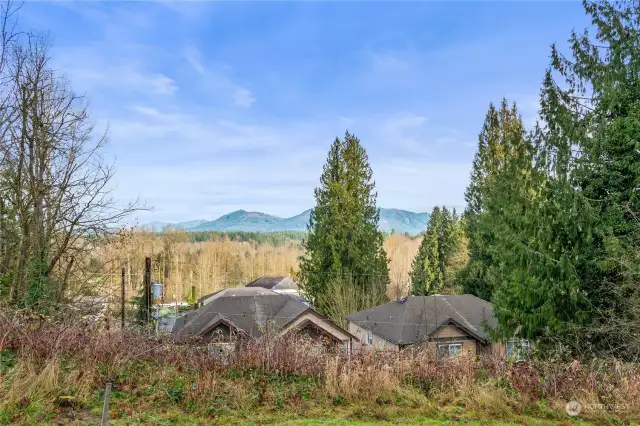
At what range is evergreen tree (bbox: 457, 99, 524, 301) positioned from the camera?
22.6 meters

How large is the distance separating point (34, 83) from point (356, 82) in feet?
29.8

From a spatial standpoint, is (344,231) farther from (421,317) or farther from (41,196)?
(41,196)

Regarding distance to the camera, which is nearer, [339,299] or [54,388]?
[54,388]

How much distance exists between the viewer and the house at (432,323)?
56.8ft

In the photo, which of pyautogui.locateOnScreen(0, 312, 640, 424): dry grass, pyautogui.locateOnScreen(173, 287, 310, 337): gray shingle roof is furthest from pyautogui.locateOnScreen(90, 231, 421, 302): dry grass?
pyautogui.locateOnScreen(0, 312, 640, 424): dry grass

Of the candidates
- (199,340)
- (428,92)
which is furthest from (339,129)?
(199,340)

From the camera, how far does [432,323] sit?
17.8 meters

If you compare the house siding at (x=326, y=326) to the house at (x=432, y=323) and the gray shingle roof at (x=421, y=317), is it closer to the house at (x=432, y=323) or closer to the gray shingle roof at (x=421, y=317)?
the house at (x=432, y=323)

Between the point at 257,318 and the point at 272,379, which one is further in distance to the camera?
the point at 257,318

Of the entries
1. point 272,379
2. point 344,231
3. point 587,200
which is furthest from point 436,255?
point 272,379

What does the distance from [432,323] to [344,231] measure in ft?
27.0

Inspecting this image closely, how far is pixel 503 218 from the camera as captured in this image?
10.9 m

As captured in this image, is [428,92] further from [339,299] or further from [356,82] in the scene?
[339,299]

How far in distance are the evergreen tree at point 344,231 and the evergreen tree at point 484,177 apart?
5293 millimetres
